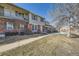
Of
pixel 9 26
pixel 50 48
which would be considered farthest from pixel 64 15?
pixel 9 26

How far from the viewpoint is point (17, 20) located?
10.8ft

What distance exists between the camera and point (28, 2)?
10.5 ft

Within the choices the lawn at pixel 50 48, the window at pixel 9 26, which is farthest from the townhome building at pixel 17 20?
the lawn at pixel 50 48

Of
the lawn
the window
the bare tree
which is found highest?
the bare tree

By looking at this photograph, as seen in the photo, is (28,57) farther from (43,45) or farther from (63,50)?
(63,50)

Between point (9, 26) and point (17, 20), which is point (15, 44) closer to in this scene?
point (9, 26)

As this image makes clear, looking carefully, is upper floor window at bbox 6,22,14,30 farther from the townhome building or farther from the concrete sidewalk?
the concrete sidewalk

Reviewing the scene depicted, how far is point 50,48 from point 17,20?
29.6 inches

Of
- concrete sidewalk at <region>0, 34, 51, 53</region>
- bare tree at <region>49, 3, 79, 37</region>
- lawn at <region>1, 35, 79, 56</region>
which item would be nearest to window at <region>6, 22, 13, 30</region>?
concrete sidewalk at <region>0, 34, 51, 53</region>

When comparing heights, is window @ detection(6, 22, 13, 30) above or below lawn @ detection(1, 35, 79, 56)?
above

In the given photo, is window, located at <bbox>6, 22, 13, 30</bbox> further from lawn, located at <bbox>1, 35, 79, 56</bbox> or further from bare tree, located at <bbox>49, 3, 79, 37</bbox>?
bare tree, located at <bbox>49, 3, 79, 37</bbox>

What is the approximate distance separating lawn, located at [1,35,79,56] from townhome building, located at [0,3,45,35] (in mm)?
267

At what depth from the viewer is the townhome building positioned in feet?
10.4

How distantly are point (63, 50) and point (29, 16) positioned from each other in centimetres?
85
